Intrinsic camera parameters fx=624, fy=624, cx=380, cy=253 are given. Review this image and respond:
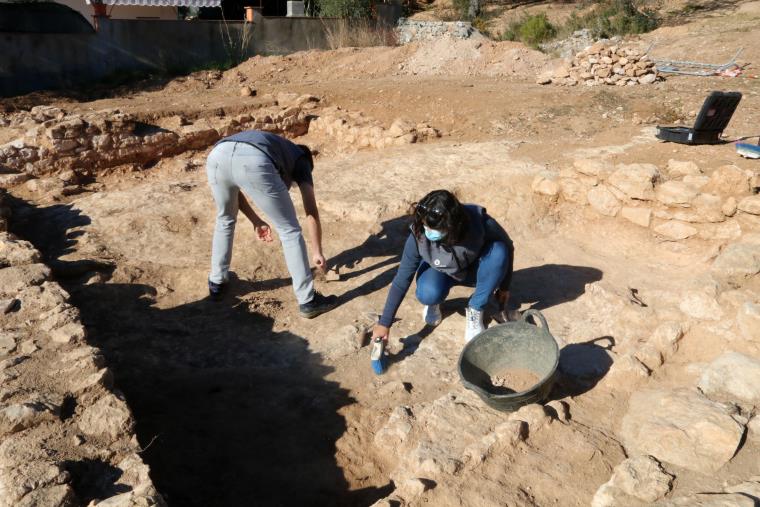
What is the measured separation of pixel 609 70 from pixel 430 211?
790 centimetres

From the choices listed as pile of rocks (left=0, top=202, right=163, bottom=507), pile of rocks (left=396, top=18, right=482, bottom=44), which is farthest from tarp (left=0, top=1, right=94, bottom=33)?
pile of rocks (left=0, top=202, right=163, bottom=507)

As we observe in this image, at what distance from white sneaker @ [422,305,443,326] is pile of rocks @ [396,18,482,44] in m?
12.1

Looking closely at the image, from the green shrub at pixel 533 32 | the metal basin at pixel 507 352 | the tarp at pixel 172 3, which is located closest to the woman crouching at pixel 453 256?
the metal basin at pixel 507 352

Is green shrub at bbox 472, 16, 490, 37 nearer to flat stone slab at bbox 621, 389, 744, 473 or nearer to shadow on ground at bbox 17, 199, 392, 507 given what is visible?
shadow on ground at bbox 17, 199, 392, 507

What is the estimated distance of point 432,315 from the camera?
14.1 ft

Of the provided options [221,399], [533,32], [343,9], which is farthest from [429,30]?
[221,399]

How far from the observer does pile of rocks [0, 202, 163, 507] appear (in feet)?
7.56

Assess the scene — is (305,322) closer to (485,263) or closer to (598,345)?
(485,263)

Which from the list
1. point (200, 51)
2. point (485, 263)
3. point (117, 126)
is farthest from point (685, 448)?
point (200, 51)

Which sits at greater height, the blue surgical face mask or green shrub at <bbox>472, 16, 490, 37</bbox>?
green shrub at <bbox>472, 16, 490, 37</bbox>

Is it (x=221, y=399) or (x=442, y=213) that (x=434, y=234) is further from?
(x=221, y=399)

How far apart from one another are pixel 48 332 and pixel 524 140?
575 cm

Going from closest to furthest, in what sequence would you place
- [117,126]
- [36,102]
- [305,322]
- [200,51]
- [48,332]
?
[48,332], [305,322], [117,126], [36,102], [200,51]

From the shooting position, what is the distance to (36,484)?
2.30 metres
